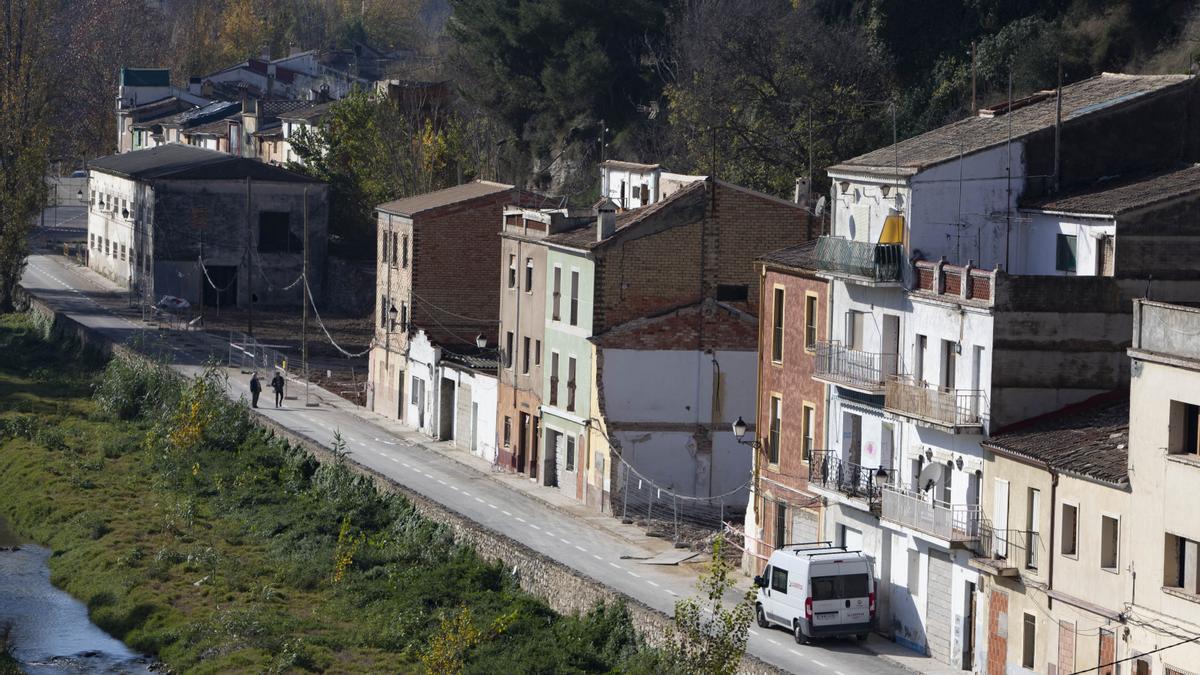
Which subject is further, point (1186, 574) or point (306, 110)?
point (306, 110)

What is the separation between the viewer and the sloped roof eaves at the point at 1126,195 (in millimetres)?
37812

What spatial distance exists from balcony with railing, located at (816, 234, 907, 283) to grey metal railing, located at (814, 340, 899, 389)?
1654mm

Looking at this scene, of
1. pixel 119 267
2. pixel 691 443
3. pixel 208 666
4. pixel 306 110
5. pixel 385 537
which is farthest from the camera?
pixel 306 110

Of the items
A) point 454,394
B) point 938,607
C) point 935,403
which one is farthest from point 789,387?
point 454,394

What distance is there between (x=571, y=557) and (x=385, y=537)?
5.95 m

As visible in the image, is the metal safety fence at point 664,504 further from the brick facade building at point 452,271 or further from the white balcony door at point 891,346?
the brick facade building at point 452,271

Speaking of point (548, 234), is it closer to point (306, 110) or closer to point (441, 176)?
point (441, 176)

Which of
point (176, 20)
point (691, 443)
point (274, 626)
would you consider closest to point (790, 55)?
point (691, 443)

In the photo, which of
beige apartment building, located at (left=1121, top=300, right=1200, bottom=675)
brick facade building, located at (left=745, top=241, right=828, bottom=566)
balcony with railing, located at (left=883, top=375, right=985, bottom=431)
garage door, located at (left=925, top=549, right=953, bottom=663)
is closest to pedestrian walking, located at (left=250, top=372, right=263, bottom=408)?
brick facade building, located at (left=745, top=241, right=828, bottom=566)

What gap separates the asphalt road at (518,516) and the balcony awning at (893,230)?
28.0 ft

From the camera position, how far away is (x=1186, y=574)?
3159 cm

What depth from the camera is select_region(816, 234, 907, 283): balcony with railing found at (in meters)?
40.7

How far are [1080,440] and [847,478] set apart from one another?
7554mm

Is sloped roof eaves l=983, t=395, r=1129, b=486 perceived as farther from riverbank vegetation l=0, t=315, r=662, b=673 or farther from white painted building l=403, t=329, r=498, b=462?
white painted building l=403, t=329, r=498, b=462
